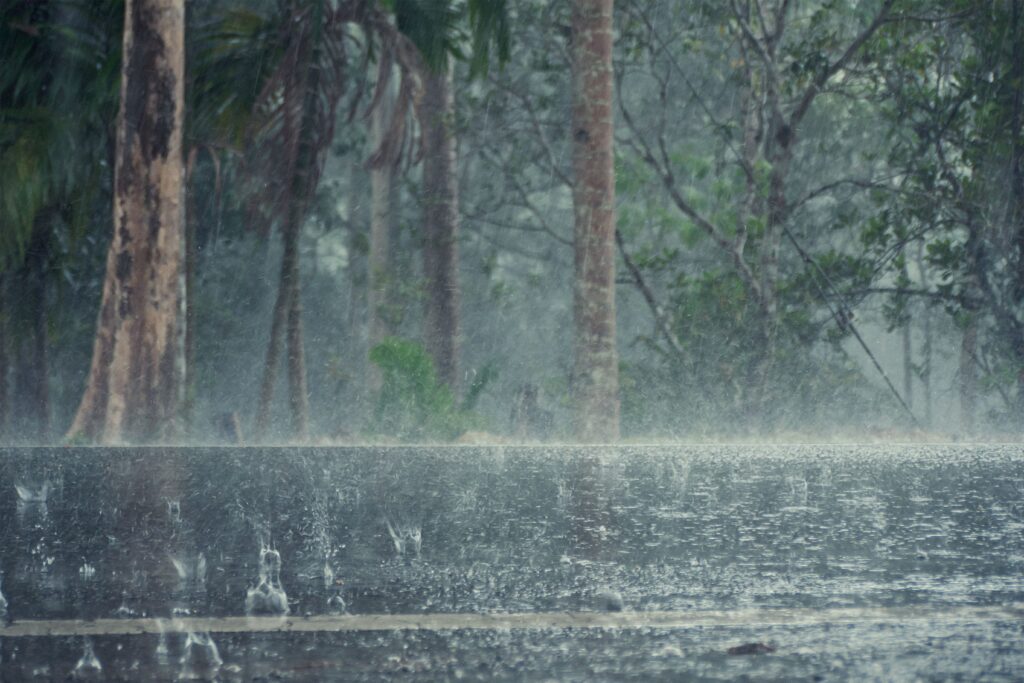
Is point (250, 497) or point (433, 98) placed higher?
point (433, 98)

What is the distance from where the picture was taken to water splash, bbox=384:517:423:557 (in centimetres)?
347

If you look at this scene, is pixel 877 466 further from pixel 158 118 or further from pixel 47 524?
pixel 158 118

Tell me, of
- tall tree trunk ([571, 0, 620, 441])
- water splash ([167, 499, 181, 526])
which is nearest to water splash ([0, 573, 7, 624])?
water splash ([167, 499, 181, 526])

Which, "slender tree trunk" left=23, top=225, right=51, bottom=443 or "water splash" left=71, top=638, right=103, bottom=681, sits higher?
"slender tree trunk" left=23, top=225, right=51, bottom=443

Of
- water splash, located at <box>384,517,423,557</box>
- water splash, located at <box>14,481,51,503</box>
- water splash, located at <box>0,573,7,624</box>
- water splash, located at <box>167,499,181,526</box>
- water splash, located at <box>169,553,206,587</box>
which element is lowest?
water splash, located at <box>0,573,7,624</box>

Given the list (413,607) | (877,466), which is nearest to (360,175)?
(877,466)

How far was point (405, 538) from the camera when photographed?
3645 mm

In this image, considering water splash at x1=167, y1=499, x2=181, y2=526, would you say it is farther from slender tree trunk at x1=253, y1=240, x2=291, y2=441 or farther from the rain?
slender tree trunk at x1=253, y1=240, x2=291, y2=441

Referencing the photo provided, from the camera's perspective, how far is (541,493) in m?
4.45

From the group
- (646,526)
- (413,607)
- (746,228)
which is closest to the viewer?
(413,607)

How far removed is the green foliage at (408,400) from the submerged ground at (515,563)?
7.70m

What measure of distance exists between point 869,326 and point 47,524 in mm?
61351

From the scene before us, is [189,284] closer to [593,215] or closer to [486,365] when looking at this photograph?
[486,365]

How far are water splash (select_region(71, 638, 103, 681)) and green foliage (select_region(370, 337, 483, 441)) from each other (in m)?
10.7
